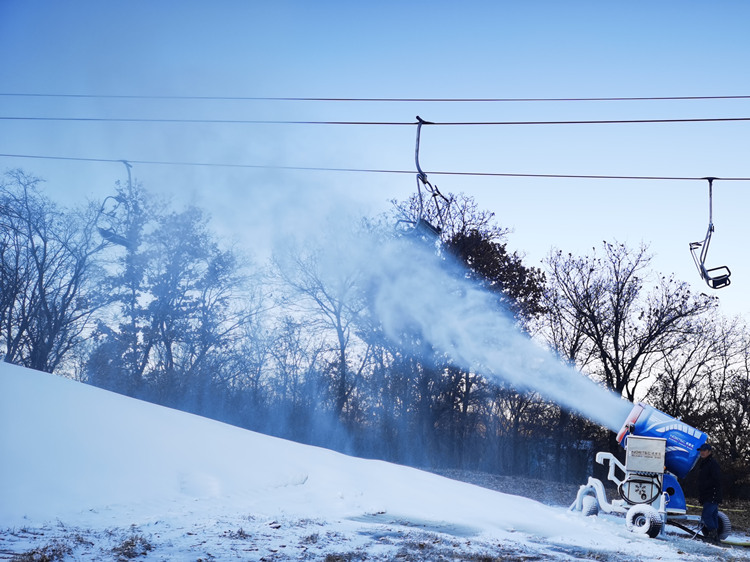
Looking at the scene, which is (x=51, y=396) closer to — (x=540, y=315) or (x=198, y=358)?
(x=198, y=358)

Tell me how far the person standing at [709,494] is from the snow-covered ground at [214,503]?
92 cm

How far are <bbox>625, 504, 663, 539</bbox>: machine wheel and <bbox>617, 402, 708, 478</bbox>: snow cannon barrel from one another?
1.28 meters

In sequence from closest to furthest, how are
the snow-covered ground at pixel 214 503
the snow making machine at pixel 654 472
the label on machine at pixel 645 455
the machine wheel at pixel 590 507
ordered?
the snow-covered ground at pixel 214 503 → the snow making machine at pixel 654 472 → the label on machine at pixel 645 455 → the machine wheel at pixel 590 507

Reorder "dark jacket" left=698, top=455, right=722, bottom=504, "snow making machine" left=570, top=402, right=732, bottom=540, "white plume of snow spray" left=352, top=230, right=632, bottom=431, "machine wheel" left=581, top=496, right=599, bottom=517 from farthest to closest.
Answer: "white plume of snow spray" left=352, top=230, right=632, bottom=431
"machine wheel" left=581, top=496, right=599, bottom=517
"dark jacket" left=698, top=455, right=722, bottom=504
"snow making machine" left=570, top=402, right=732, bottom=540

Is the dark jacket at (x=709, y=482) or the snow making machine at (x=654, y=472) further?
the dark jacket at (x=709, y=482)

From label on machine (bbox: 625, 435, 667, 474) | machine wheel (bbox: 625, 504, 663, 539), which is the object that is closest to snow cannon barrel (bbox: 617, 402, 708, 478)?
label on machine (bbox: 625, 435, 667, 474)

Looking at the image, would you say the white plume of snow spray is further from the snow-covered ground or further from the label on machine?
the label on machine

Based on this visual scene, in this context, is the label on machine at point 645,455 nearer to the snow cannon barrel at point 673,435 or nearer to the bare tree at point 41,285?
the snow cannon barrel at point 673,435

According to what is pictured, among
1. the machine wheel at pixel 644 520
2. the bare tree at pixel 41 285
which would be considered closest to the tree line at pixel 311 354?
the bare tree at pixel 41 285

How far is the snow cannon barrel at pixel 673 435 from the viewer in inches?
421

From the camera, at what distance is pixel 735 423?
86.1 feet

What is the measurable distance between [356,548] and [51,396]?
592 centimetres

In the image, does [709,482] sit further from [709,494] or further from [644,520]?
[644,520]

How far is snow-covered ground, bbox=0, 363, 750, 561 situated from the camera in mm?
6488
